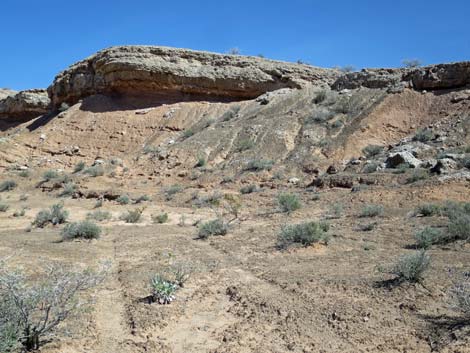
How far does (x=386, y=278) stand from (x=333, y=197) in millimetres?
9119

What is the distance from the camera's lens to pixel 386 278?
656cm

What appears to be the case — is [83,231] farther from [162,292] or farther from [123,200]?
[123,200]

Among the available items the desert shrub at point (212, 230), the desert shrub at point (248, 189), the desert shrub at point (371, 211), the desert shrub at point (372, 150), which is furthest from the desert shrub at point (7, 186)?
the desert shrub at point (371, 211)

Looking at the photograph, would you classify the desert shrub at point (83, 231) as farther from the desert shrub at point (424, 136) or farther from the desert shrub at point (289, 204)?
the desert shrub at point (424, 136)

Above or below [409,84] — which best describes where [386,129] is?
below

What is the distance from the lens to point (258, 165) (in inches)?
843

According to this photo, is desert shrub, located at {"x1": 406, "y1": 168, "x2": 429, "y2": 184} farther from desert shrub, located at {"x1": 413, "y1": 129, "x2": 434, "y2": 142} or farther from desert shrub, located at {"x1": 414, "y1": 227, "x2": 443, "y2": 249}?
desert shrub, located at {"x1": 414, "y1": 227, "x2": 443, "y2": 249}

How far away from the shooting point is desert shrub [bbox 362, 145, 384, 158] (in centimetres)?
1988

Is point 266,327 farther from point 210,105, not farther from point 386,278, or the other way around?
point 210,105

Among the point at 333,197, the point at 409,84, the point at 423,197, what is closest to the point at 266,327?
the point at 423,197

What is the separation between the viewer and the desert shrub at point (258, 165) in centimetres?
2127

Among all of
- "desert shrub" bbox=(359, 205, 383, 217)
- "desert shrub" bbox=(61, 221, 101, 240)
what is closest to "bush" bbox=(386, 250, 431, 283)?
"desert shrub" bbox=(359, 205, 383, 217)

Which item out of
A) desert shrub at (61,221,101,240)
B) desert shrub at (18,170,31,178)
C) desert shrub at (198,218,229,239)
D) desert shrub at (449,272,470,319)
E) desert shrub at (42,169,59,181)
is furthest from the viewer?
desert shrub at (18,170,31,178)

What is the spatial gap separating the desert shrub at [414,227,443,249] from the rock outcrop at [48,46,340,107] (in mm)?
22229
